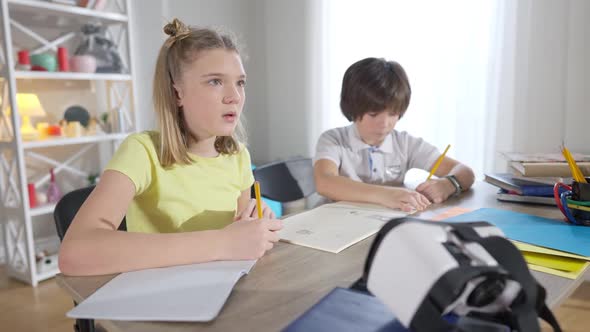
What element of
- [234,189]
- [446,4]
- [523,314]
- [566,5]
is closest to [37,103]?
[234,189]

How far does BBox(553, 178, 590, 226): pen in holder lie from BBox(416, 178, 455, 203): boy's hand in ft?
0.96

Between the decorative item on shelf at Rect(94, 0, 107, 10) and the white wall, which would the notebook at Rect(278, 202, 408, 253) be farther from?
the decorative item on shelf at Rect(94, 0, 107, 10)

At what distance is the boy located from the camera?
4.38 ft

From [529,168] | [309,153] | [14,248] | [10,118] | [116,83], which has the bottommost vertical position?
[14,248]

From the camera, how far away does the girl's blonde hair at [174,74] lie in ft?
3.17

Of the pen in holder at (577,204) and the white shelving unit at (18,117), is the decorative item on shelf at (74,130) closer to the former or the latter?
the white shelving unit at (18,117)

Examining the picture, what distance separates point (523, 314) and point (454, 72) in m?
2.26

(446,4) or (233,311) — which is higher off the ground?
(446,4)

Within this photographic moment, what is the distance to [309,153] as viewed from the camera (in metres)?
3.25

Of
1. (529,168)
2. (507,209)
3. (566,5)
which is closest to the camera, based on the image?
(507,209)

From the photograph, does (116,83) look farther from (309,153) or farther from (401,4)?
(401,4)

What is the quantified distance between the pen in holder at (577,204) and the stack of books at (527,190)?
17 cm

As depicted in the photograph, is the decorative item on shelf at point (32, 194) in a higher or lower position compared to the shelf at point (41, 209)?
higher

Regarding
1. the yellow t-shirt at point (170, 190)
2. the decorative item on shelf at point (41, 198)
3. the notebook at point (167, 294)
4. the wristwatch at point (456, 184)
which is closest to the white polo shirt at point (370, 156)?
the wristwatch at point (456, 184)
